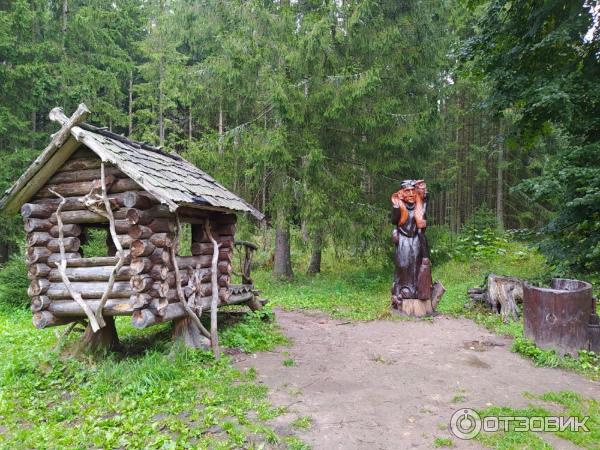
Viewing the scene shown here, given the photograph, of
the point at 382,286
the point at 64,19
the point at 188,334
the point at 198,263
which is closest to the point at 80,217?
the point at 198,263

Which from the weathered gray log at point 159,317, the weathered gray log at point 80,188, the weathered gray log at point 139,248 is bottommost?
the weathered gray log at point 159,317

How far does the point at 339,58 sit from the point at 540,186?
684cm

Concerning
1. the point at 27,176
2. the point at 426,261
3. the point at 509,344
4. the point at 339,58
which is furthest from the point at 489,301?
the point at 27,176

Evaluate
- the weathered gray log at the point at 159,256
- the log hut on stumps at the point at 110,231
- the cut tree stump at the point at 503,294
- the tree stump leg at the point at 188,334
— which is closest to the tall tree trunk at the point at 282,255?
the cut tree stump at the point at 503,294

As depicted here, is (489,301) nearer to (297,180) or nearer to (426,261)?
(426,261)

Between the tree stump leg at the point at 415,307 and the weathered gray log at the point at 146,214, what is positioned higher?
the weathered gray log at the point at 146,214

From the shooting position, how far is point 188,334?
6496 mm

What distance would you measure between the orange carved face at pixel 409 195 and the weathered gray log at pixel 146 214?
548cm

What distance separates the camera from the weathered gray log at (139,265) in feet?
18.5

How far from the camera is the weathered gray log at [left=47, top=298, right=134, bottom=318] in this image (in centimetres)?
570

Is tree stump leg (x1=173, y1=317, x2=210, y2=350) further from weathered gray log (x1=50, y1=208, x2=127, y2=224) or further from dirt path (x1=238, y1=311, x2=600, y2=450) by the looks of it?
weathered gray log (x1=50, y1=208, x2=127, y2=224)

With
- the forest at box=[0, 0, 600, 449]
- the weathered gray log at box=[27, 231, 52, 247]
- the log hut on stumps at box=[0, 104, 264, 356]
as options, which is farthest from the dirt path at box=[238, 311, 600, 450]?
the weathered gray log at box=[27, 231, 52, 247]

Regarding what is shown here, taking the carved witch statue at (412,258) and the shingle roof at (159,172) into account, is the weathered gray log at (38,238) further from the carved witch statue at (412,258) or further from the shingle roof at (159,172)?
the carved witch statue at (412,258)

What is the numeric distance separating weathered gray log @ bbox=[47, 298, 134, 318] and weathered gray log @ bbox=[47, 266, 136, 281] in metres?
0.31
